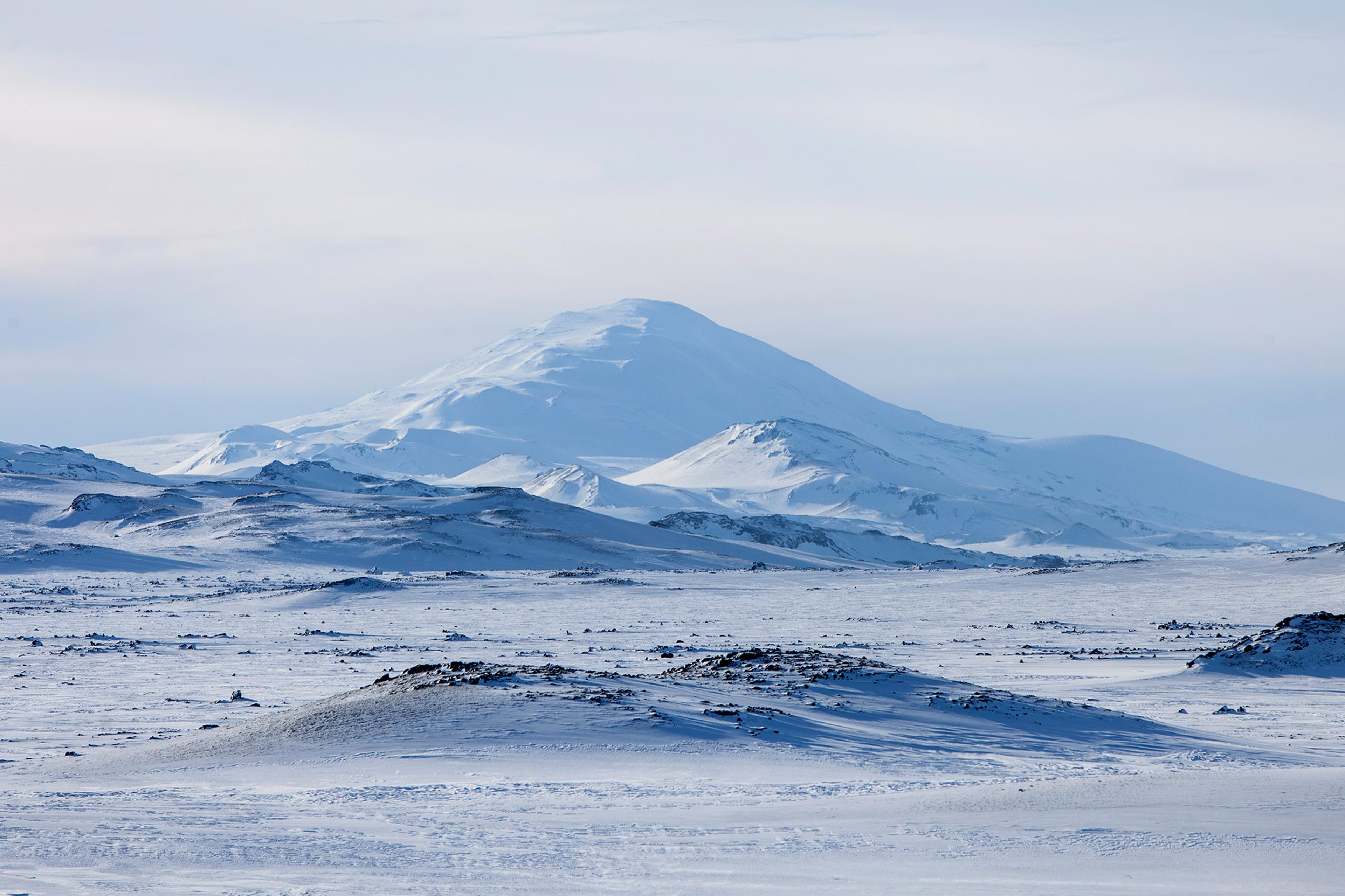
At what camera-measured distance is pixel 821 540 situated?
3386 inches

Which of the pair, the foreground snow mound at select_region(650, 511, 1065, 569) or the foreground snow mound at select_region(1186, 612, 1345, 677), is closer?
the foreground snow mound at select_region(1186, 612, 1345, 677)

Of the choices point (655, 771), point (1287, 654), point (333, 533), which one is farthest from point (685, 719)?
point (333, 533)

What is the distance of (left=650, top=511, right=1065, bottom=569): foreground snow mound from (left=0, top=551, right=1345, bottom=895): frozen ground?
186 ft

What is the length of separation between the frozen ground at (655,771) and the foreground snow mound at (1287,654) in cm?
34

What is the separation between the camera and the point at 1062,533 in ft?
397

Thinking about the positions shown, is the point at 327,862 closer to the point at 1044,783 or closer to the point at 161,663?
the point at 1044,783

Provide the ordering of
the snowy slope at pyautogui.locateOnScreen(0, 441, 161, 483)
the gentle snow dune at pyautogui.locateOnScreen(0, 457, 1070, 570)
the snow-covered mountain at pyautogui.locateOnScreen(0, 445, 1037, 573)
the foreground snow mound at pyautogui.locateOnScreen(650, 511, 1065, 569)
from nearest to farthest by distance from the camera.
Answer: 1. the snow-covered mountain at pyautogui.locateOnScreen(0, 445, 1037, 573)
2. the gentle snow dune at pyautogui.locateOnScreen(0, 457, 1070, 570)
3. the foreground snow mound at pyautogui.locateOnScreen(650, 511, 1065, 569)
4. the snowy slope at pyautogui.locateOnScreen(0, 441, 161, 483)

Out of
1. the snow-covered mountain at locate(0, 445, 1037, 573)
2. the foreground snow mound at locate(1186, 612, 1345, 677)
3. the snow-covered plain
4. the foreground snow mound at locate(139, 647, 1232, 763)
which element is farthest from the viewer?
the snow-covered mountain at locate(0, 445, 1037, 573)

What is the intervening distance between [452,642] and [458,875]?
1908cm

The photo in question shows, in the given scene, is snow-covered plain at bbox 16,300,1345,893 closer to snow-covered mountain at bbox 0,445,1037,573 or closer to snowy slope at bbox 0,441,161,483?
snow-covered mountain at bbox 0,445,1037,573

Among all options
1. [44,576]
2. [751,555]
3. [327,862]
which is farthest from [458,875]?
[751,555]

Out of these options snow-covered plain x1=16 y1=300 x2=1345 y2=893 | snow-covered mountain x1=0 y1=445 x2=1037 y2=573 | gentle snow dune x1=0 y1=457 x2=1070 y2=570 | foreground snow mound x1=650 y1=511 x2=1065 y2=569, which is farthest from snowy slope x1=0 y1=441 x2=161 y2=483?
snow-covered plain x1=16 y1=300 x2=1345 y2=893

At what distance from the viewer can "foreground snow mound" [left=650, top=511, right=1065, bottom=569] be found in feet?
271

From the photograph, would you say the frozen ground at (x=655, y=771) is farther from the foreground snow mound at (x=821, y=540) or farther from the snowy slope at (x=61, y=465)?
the snowy slope at (x=61, y=465)
